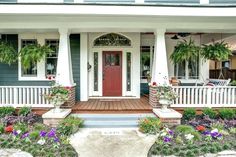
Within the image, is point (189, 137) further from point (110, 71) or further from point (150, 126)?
point (110, 71)

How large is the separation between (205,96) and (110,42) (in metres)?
4.29

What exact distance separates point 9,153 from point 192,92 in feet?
18.9

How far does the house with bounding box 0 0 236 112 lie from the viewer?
A: 6.90 metres

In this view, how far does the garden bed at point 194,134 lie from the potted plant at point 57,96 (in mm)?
2452

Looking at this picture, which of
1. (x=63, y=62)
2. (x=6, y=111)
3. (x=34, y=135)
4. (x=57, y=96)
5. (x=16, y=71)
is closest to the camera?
(x=34, y=135)

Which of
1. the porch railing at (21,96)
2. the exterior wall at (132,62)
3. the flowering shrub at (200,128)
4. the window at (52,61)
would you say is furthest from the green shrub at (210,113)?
the window at (52,61)

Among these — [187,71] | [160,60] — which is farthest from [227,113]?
[187,71]

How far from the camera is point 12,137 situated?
5.65 metres

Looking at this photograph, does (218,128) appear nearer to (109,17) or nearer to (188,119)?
(188,119)

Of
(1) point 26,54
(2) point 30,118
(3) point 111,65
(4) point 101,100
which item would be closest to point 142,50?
(3) point 111,65

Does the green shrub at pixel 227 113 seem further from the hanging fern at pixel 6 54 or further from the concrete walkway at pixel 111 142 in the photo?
the hanging fern at pixel 6 54

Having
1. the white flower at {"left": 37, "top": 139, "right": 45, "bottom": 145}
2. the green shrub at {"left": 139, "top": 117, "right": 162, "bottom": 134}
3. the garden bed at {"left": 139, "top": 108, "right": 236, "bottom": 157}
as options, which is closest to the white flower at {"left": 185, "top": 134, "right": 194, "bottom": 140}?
the garden bed at {"left": 139, "top": 108, "right": 236, "bottom": 157}

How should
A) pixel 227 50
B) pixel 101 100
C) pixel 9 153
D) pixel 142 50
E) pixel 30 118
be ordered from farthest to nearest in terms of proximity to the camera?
pixel 142 50
pixel 101 100
pixel 227 50
pixel 30 118
pixel 9 153

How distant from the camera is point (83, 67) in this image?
8922 mm
